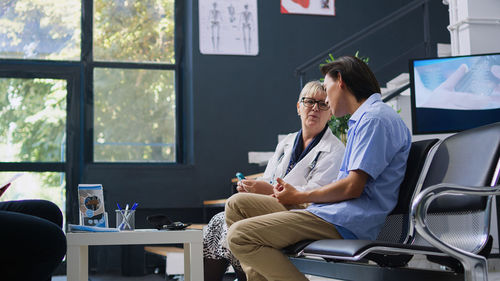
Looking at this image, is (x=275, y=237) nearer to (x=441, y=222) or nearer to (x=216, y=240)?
(x=441, y=222)

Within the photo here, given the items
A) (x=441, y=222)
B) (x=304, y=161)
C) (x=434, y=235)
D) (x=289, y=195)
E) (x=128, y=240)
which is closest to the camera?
(x=434, y=235)

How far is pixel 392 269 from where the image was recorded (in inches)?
71.2

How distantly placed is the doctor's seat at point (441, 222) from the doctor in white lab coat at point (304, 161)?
A: 0.64 m

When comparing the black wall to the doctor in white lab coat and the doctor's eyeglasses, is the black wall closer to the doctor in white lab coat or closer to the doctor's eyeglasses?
the doctor in white lab coat

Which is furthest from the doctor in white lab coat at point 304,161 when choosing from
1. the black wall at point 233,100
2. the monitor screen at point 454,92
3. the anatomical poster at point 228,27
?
the anatomical poster at point 228,27

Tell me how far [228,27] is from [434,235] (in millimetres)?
4898

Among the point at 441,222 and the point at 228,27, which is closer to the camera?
the point at 441,222

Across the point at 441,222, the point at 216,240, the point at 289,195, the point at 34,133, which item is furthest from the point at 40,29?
the point at 441,222

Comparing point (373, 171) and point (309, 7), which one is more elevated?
point (309, 7)

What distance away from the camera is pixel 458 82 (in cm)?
456

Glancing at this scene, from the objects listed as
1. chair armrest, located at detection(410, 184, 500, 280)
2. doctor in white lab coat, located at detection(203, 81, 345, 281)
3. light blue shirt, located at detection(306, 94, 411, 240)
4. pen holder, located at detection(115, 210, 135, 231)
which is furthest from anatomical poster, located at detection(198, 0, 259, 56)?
chair armrest, located at detection(410, 184, 500, 280)

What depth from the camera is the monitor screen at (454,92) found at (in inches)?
176

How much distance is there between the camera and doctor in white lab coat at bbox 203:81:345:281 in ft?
9.14

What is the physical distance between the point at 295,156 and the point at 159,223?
29.9 inches
